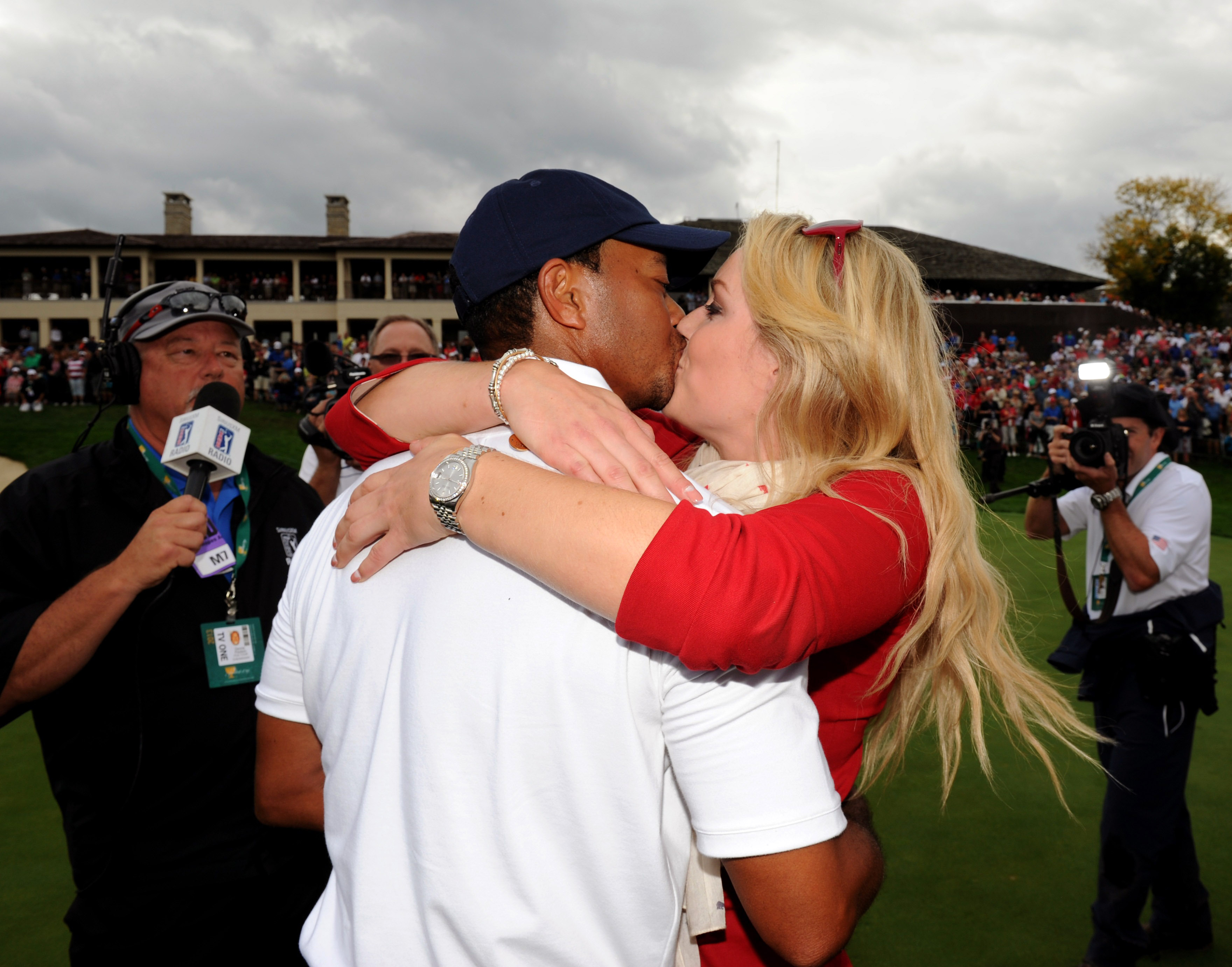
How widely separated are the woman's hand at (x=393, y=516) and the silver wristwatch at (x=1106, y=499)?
363 centimetres

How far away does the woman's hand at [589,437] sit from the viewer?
1.30 meters

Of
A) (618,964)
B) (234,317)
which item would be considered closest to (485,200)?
(618,964)

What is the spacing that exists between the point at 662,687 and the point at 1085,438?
3.75 metres

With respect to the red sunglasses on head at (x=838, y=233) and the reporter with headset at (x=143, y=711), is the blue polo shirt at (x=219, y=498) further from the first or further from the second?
the red sunglasses on head at (x=838, y=233)

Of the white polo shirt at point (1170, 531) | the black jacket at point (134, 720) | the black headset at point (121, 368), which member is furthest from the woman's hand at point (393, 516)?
the white polo shirt at point (1170, 531)

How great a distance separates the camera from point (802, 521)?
1.25m

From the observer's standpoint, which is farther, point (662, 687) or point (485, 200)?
point (485, 200)

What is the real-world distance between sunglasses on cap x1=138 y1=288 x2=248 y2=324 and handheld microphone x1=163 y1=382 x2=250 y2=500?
80 centimetres

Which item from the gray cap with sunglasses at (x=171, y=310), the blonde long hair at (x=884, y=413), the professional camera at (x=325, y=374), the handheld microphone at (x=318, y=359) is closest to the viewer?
the blonde long hair at (x=884, y=413)

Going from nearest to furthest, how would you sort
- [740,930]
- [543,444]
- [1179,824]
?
[543,444]
[740,930]
[1179,824]

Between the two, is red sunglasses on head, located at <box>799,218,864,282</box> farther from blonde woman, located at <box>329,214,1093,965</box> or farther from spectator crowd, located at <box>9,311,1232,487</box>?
spectator crowd, located at <box>9,311,1232,487</box>

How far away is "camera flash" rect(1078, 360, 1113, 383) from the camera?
4.49 metres

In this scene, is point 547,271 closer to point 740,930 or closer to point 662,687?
point 662,687

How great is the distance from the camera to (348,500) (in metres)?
1.57
